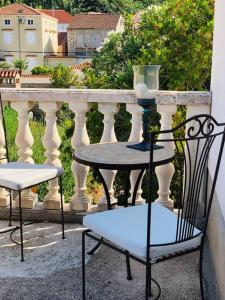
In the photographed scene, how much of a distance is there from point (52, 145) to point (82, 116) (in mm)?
328

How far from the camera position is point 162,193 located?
11.3 feet

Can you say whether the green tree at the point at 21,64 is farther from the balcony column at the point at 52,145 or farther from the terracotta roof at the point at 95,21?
the balcony column at the point at 52,145

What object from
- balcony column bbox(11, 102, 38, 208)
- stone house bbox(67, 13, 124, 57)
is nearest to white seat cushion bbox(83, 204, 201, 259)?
balcony column bbox(11, 102, 38, 208)

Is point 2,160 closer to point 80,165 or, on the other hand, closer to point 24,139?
point 24,139

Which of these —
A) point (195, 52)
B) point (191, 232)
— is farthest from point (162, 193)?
point (195, 52)

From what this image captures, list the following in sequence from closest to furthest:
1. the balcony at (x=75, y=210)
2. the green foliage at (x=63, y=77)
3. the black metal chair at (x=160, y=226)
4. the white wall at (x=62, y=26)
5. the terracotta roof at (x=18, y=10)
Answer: the black metal chair at (x=160, y=226) → the balcony at (x=75, y=210) → the green foliage at (x=63, y=77) → the terracotta roof at (x=18, y=10) → the white wall at (x=62, y=26)

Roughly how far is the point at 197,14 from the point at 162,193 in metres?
7.28

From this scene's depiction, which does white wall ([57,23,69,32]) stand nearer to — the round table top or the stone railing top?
the stone railing top

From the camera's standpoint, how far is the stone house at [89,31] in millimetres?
48500

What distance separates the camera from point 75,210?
356 centimetres

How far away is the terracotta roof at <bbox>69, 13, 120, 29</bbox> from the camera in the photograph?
4831 centimetres

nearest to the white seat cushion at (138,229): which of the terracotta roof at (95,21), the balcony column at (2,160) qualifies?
the balcony column at (2,160)

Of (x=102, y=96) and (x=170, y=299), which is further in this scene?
(x=102, y=96)

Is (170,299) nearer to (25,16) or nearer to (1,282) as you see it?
(1,282)
